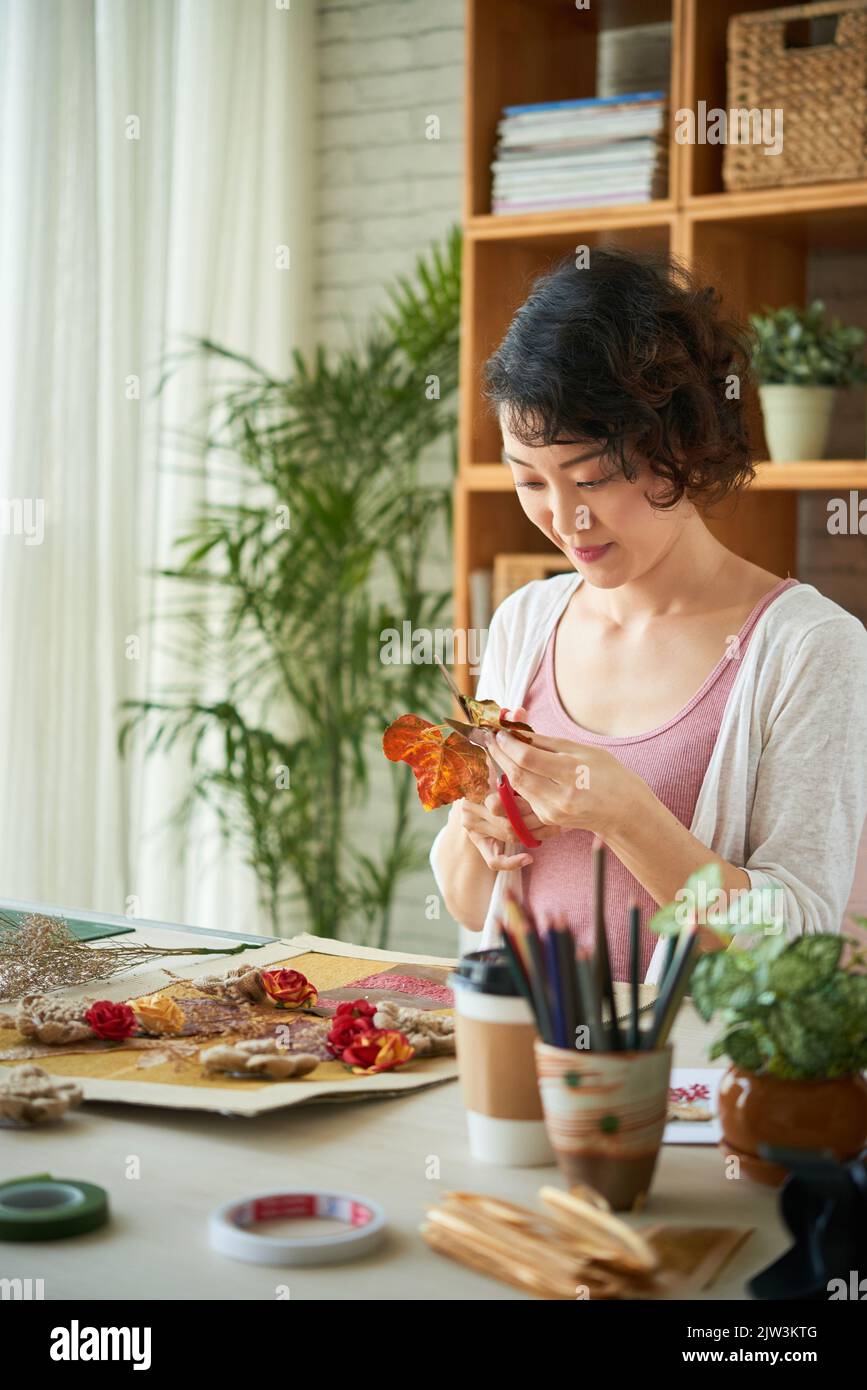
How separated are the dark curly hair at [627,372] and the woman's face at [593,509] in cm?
2

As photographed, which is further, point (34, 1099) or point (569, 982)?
point (34, 1099)

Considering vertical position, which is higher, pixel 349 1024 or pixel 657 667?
pixel 657 667

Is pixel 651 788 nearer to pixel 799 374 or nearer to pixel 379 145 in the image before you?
pixel 799 374

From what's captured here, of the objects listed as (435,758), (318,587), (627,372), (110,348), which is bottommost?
(435,758)

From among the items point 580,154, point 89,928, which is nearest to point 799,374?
point 580,154

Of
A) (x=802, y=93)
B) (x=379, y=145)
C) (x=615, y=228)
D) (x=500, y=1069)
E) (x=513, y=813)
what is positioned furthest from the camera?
(x=379, y=145)

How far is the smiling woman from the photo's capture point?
5.50 feet

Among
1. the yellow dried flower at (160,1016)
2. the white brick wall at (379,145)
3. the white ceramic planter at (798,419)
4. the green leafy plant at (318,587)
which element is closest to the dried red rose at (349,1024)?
the yellow dried flower at (160,1016)

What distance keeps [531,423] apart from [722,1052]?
0.92 meters

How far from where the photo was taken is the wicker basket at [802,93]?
2688 mm

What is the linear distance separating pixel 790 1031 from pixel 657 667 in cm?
101

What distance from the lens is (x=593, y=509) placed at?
1.79 meters

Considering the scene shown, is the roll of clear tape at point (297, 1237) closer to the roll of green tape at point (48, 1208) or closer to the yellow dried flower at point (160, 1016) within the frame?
the roll of green tape at point (48, 1208)

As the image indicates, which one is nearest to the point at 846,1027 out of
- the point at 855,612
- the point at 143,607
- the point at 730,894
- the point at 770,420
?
the point at 730,894
